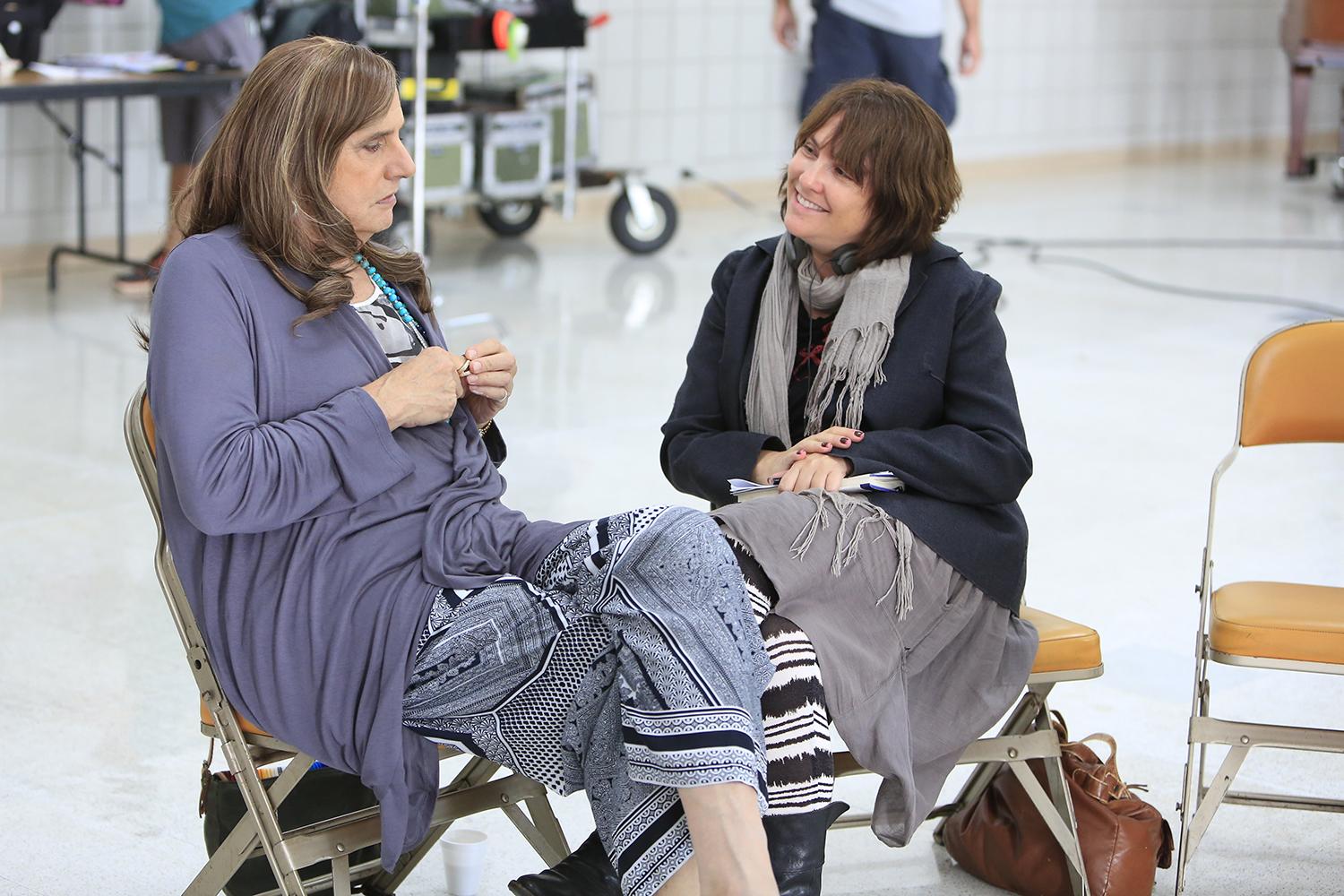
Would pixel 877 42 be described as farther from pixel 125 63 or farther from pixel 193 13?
pixel 125 63

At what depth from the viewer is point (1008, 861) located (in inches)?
89.0

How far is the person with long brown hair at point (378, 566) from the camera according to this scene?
173 centimetres

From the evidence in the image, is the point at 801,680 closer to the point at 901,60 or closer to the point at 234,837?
the point at 234,837

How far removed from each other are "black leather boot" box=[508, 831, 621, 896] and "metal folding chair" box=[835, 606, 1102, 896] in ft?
1.04

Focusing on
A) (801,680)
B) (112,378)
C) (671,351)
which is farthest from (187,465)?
(671,351)

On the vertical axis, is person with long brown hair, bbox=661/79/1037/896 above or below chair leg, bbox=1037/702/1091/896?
above

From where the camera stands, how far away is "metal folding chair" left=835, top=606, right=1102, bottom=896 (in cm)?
211

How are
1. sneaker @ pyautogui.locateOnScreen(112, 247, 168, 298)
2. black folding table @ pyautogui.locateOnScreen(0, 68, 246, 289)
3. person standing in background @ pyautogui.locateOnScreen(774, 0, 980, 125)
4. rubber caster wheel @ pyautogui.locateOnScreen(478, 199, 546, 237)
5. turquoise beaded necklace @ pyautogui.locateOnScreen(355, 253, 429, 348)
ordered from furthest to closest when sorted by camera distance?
rubber caster wheel @ pyautogui.locateOnScreen(478, 199, 546, 237) < sneaker @ pyautogui.locateOnScreen(112, 247, 168, 298) < person standing in background @ pyautogui.locateOnScreen(774, 0, 980, 125) < black folding table @ pyautogui.locateOnScreen(0, 68, 246, 289) < turquoise beaded necklace @ pyautogui.locateOnScreen(355, 253, 429, 348)

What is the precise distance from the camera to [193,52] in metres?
6.13

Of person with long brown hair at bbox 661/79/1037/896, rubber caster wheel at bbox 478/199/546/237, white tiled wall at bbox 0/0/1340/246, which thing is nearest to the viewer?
person with long brown hair at bbox 661/79/1037/896

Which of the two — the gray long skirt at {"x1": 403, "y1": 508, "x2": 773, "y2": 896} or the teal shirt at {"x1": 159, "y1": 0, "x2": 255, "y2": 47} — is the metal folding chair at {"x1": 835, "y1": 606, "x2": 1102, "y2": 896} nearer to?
the gray long skirt at {"x1": 403, "y1": 508, "x2": 773, "y2": 896}

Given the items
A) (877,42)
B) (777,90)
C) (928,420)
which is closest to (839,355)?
(928,420)

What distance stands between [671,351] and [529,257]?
71.4 inches

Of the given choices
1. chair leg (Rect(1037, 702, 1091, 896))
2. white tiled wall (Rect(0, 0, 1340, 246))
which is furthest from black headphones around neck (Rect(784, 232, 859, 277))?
white tiled wall (Rect(0, 0, 1340, 246))
